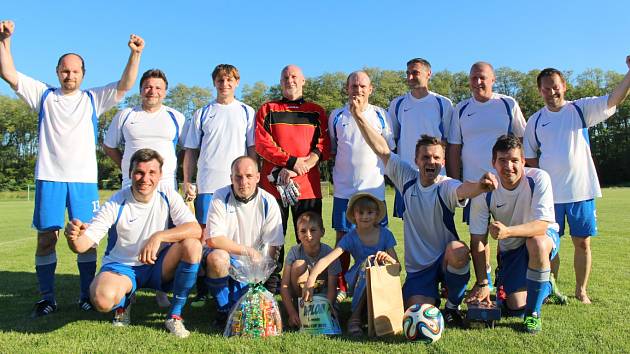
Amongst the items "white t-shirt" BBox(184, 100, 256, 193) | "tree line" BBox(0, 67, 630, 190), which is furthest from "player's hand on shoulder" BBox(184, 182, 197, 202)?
"tree line" BBox(0, 67, 630, 190)

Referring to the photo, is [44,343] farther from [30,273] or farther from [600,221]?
→ [600,221]

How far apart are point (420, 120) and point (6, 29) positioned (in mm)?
4640

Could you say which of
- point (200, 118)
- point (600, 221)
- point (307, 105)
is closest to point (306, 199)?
point (307, 105)

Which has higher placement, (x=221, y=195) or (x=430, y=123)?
(x=430, y=123)

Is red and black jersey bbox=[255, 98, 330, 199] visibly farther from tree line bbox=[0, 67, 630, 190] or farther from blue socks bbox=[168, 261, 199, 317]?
tree line bbox=[0, 67, 630, 190]

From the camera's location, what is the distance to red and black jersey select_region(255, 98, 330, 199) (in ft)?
18.8

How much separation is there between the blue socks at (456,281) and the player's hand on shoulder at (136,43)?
3.84 meters

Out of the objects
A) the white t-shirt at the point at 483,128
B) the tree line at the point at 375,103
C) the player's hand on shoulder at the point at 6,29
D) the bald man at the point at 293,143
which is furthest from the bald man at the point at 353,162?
the tree line at the point at 375,103

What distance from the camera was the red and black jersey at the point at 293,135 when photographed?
5.73m

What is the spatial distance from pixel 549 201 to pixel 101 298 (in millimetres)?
4078

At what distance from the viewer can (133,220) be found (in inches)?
178

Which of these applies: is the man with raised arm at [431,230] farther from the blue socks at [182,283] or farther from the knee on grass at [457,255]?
the blue socks at [182,283]

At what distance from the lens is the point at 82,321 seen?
4676 mm

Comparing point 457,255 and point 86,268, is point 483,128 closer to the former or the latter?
point 457,255
